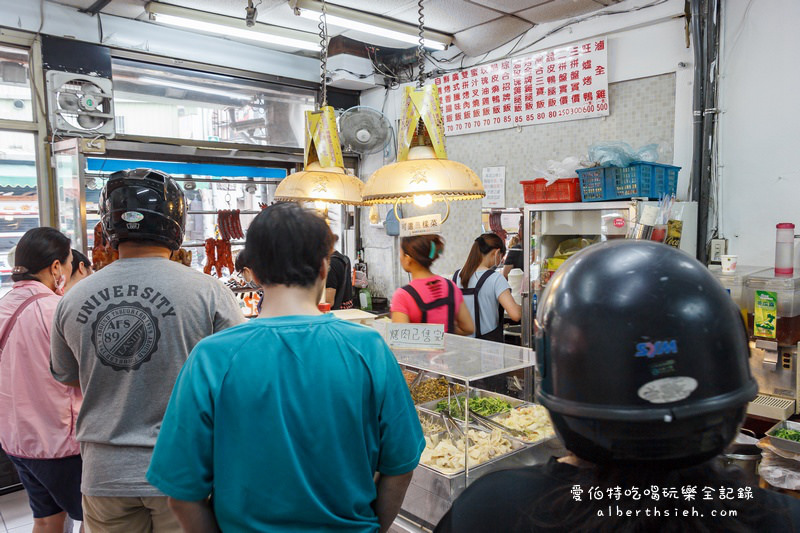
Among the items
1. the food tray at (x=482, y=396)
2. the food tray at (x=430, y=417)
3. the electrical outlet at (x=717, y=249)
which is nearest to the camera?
the food tray at (x=430, y=417)

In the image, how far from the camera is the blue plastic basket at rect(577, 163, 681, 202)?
3.87 meters

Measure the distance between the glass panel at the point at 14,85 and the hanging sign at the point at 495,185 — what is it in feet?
13.6

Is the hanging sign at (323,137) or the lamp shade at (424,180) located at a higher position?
the hanging sign at (323,137)

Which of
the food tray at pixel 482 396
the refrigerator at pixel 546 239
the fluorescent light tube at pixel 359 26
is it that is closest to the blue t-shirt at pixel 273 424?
the food tray at pixel 482 396

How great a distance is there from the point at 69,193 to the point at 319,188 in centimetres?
302

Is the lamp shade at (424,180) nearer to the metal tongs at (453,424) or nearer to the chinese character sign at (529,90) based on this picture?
the metal tongs at (453,424)

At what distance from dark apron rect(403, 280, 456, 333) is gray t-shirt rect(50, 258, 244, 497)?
1.68 meters

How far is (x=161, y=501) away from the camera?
1.91 meters

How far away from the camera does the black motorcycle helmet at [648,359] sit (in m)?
0.72

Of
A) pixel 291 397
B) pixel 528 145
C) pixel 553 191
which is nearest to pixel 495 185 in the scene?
pixel 528 145

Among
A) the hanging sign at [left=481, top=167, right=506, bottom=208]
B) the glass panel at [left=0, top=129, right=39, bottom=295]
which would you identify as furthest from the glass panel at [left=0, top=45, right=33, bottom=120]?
the hanging sign at [left=481, top=167, right=506, bottom=208]

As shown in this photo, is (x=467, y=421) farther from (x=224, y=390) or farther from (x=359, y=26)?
(x=359, y=26)

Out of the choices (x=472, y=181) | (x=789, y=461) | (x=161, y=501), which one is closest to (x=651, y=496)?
(x=161, y=501)

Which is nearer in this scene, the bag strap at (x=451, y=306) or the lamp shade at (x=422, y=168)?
the lamp shade at (x=422, y=168)
